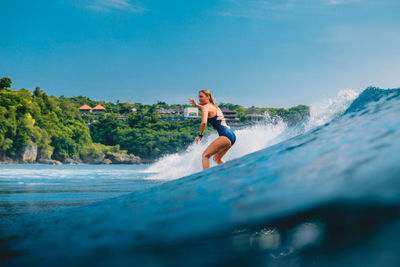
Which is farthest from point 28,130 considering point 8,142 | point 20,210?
point 20,210

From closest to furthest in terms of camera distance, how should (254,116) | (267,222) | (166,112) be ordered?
(267,222)
(254,116)
(166,112)

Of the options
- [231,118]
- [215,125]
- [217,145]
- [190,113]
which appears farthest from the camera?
[190,113]

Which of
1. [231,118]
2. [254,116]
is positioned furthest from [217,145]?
[254,116]

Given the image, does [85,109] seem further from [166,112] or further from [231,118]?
[231,118]

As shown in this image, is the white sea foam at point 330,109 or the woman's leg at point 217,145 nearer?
the woman's leg at point 217,145

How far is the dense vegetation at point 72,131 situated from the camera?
60.6 meters

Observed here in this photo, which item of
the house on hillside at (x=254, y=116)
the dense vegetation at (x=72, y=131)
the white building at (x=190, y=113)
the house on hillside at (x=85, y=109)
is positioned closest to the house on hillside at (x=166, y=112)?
the white building at (x=190, y=113)

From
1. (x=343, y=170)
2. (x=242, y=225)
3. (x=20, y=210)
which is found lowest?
(x=20, y=210)

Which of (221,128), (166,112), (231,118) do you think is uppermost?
(166,112)

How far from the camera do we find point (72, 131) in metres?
78.0

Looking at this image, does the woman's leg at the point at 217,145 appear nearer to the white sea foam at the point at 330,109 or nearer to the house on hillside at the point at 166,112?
the white sea foam at the point at 330,109

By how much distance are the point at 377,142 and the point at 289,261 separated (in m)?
0.75

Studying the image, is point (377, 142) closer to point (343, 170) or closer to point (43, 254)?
point (343, 170)

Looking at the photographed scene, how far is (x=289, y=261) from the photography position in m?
1.29
